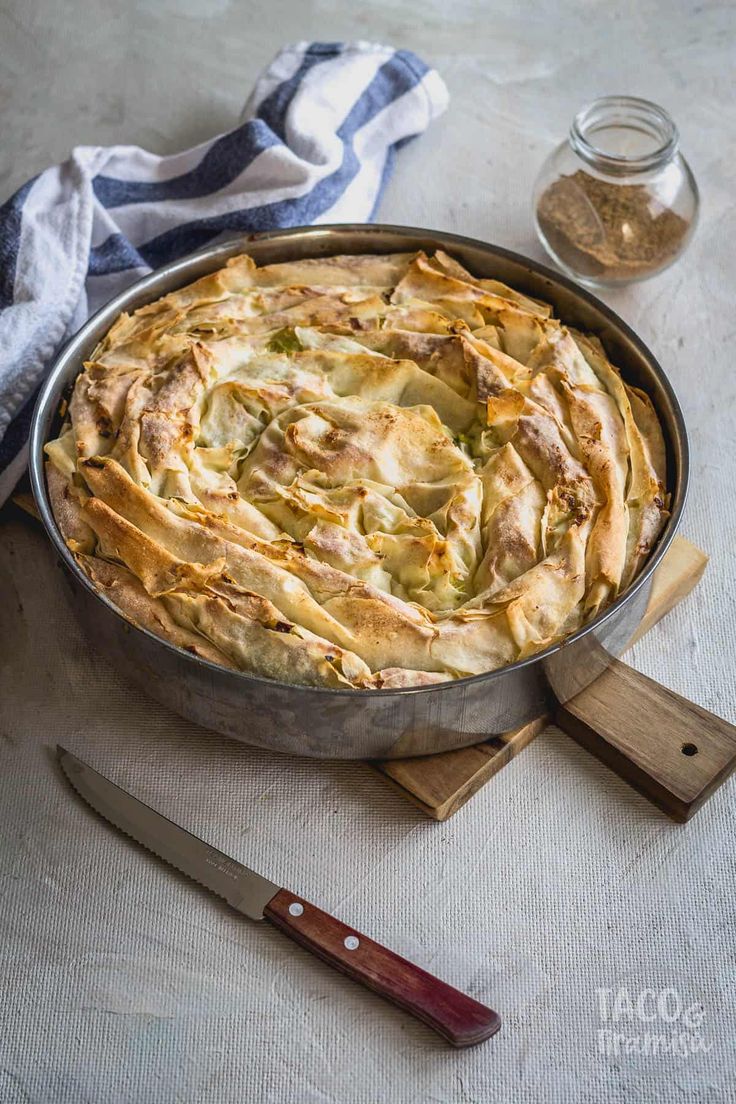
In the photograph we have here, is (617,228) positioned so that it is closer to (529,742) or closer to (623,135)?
(623,135)

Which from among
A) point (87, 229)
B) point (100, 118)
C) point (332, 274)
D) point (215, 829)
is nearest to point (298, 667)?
point (215, 829)

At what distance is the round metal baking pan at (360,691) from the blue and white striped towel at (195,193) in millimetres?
198

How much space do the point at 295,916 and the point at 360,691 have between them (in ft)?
1.22

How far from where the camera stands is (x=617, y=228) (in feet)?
9.28

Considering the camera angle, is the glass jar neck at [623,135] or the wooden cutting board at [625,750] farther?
the glass jar neck at [623,135]

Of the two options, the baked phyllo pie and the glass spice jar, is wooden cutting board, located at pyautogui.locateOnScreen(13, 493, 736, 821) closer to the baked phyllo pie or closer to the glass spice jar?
the baked phyllo pie

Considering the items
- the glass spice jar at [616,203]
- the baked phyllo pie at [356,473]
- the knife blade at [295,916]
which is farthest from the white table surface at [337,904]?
the glass spice jar at [616,203]

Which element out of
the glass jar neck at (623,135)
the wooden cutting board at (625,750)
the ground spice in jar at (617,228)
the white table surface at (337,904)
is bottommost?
the white table surface at (337,904)

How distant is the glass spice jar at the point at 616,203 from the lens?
279 cm

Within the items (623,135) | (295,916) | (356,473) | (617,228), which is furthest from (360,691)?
(623,135)

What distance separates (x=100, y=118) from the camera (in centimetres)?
341

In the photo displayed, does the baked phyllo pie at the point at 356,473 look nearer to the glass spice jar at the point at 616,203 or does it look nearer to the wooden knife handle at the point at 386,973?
the wooden knife handle at the point at 386,973

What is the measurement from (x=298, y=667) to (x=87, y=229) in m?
1.32

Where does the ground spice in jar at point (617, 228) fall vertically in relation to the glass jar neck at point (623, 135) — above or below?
below
